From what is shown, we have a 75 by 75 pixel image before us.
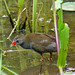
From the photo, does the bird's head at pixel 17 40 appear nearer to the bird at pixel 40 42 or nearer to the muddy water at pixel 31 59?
the bird at pixel 40 42

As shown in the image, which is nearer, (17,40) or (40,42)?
(40,42)

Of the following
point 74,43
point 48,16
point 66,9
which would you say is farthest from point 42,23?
point 74,43

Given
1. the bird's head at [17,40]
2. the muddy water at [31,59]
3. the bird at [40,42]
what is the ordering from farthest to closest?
the bird's head at [17,40], the bird at [40,42], the muddy water at [31,59]

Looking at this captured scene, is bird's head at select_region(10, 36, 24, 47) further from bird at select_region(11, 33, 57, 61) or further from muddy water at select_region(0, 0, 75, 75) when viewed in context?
muddy water at select_region(0, 0, 75, 75)

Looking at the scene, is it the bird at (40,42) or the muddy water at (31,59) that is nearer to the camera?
the muddy water at (31,59)

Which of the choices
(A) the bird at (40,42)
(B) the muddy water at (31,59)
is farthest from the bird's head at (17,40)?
(B) the muddy water at (31,59)

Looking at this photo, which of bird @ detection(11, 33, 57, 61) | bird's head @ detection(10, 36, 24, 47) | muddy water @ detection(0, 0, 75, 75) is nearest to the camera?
muddy water @ detection(0, 0, 75, 75)

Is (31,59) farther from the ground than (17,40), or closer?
closer

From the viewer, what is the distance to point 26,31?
6684mm

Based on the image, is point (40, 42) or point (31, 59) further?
point (31, 59)

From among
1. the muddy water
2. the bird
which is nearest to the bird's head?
the bird

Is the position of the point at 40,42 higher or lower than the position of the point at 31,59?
higher

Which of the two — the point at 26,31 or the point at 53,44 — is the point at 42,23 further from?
the point at 53,44

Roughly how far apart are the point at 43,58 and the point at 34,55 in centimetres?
34
